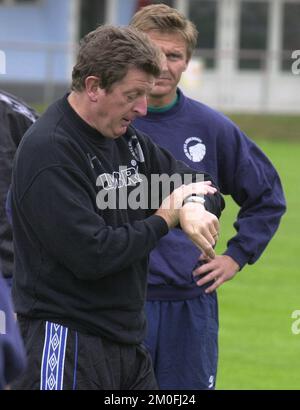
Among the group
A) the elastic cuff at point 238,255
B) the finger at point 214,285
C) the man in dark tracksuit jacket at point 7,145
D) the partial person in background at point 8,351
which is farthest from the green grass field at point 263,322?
the partial person in background at point 8,351

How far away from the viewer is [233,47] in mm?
34656

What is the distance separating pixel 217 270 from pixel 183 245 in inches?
8.9

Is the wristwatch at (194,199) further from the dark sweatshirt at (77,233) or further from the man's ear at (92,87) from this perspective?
the man's ear at (92,87)

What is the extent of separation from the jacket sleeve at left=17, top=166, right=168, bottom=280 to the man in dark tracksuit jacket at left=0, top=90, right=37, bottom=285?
1.19 meters

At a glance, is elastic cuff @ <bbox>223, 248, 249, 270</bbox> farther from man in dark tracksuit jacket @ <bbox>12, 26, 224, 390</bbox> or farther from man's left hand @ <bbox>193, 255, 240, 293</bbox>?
man in dark tracksuit jacket @ <bbox>12, 26, 224, 390</bbox>

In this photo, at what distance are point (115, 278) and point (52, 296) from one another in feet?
0.81

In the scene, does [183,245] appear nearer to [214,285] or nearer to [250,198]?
[214,285]

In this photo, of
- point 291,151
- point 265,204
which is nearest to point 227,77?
point 291,151

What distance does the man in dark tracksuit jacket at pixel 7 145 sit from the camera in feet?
18.1

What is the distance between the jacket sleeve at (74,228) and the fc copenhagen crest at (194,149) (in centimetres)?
138

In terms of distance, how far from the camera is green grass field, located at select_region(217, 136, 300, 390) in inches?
330

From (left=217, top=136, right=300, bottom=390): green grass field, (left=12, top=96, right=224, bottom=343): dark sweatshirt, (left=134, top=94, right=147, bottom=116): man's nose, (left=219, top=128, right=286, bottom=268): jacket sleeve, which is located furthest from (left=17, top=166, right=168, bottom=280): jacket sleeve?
(left=217, top=136, right=300, bottom=390): green grass field

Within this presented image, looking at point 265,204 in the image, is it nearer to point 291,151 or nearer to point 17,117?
point 17,117

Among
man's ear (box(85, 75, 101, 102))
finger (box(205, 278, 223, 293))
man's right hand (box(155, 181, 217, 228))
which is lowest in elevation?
finger (box(205, 278, 223, 293))
